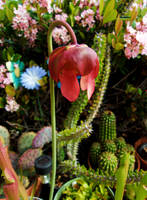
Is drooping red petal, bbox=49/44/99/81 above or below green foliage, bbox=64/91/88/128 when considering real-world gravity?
above

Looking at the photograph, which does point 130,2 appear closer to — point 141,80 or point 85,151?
point 141,80

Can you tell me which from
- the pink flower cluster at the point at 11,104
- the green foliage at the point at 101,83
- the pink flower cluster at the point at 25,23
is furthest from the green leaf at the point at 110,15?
the pink flower cluster at the point at 11,104

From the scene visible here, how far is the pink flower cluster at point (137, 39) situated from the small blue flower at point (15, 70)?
43 cm

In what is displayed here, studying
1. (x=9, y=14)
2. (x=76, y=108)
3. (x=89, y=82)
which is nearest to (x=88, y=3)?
(x=9, y=14)

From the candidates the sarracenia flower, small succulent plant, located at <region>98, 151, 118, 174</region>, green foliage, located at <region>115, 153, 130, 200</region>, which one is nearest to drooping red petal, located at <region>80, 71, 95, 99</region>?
the sarracenia flower

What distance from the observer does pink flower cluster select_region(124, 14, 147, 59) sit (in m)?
0.61

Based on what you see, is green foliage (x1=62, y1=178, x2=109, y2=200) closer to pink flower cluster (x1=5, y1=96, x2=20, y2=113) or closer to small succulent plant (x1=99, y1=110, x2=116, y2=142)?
small succulent plant (x1=99, y1=110, x2=116, y2=142)

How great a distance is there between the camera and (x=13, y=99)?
72 cm

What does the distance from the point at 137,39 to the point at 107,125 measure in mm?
366

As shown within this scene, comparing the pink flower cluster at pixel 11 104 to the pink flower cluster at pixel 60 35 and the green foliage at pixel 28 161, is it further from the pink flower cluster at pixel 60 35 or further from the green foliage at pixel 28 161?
the pink flower cluster at pixel 60 35

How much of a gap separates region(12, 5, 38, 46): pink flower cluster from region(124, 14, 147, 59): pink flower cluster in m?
0.36

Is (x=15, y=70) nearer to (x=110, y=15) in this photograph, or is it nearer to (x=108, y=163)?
(x=110, y=15)

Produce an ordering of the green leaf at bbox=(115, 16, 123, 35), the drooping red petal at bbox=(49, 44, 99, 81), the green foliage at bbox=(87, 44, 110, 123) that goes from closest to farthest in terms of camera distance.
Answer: the drooping red petal at bbox=(49, 44, 99, 81)
the green leaf at bbox=(115, 16, 123, 35)
the green foliage at bbox=(87, 44, 110, 123)

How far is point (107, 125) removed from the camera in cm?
75
